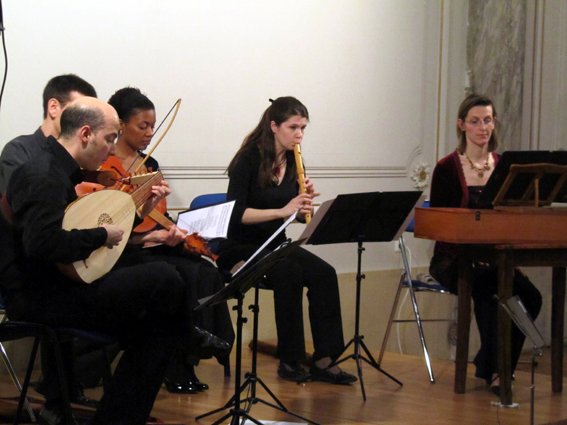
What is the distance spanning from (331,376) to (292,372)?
19cm

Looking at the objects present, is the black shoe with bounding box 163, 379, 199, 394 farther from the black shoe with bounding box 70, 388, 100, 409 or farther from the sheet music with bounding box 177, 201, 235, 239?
the sheet music with bounding box 177, 201, 235, 239

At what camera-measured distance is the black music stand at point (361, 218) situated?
14.0 feet

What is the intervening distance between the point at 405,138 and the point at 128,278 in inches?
141

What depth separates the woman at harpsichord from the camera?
479cm

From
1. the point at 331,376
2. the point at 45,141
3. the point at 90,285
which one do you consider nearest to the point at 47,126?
the point at 45,141

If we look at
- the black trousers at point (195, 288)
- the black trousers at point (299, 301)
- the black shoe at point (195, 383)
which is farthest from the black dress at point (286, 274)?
the black shoe at point (195, 383)

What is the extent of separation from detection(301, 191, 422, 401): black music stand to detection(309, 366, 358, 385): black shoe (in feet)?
0.23

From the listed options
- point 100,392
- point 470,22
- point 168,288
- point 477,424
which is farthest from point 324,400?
point 470,22

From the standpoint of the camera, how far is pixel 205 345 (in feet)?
11.8

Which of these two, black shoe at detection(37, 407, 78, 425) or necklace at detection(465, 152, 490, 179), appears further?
necklace at detection(465, 152, 490, 179)

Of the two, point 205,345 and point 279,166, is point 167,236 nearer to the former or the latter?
point 205,345

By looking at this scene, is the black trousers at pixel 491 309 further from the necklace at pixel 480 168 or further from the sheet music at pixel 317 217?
the sheet music at pixel 317 217

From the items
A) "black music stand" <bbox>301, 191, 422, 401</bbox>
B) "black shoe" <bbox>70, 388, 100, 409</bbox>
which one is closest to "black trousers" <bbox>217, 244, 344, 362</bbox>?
"black music stand" <bbox>301, 191, 422, 401</bbox>

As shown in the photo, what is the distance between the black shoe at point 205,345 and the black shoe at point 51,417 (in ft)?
1.82
